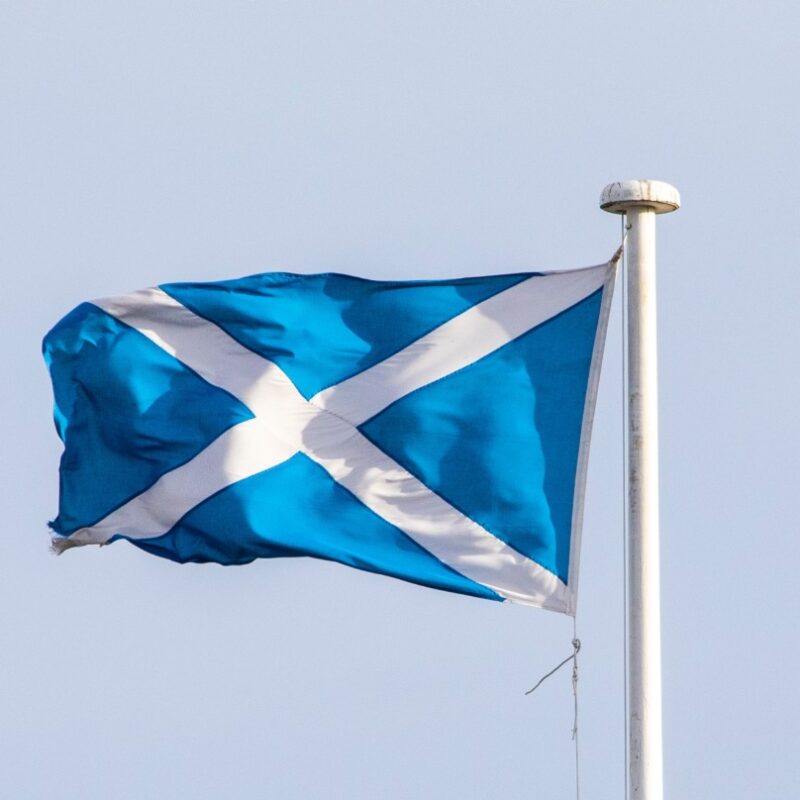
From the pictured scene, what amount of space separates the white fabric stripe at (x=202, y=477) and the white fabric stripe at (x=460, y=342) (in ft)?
2.03

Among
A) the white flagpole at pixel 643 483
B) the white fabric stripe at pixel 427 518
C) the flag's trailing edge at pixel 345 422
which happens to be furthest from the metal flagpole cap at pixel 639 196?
the white fabric stripe at pixel 427 518

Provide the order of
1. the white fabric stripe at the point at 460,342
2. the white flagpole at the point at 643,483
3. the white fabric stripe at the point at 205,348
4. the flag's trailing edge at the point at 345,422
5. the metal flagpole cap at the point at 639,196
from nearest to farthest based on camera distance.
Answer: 1. the white flagpole at the point at 643,483
2. the metal flagpole cap at the point at 639,196
3. the flag's trailing edge at the point at 345,422
4. the white fabric stripe at the point at 460,342
5. the white fabric stripe at the point at 205,348

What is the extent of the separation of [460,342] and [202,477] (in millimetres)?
2330

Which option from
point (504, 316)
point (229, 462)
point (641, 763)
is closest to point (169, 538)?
point (229, 462)

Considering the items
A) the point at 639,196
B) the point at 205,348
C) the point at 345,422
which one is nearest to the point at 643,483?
the point at 639,196

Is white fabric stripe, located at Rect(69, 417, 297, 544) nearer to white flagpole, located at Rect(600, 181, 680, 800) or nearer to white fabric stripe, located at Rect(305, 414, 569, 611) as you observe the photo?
white fabric stripe, located at Rect(305, 414, 569, 611)

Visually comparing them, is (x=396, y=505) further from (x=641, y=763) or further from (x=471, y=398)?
(x=641, y=763)

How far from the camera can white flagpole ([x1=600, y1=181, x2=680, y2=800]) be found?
1393 cm

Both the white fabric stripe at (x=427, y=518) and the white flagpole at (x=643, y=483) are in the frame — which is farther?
the white fabric stripe at (x=427, y=518)

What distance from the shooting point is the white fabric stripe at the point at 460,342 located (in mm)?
15828

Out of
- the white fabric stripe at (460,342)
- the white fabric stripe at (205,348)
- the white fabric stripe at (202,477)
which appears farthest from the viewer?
the white fabric stripe at (205,348)

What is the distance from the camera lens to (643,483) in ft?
46.5

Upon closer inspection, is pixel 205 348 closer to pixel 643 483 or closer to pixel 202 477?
pixel 202 477

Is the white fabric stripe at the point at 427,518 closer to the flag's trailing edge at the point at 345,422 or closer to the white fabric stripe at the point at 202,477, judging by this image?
the flag's trailing edge at the point at 345,422
